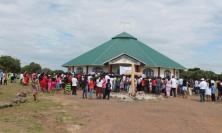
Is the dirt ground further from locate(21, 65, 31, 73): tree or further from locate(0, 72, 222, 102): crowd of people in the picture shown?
locate(21, 65, 31, 73): tree

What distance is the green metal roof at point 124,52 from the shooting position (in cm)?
5525

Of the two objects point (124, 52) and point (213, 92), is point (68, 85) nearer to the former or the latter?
point (213, 92)

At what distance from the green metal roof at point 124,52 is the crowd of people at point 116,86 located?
45.8ft

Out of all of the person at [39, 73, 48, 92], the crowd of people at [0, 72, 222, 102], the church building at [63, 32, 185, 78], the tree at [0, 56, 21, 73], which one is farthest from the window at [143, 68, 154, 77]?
the tree at [0, 56, 21, 73]

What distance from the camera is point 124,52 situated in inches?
2174

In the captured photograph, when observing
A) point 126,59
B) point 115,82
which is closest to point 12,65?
point 126,59

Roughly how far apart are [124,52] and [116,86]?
1645cm

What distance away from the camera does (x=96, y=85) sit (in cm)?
3117

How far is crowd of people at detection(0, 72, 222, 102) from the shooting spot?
30828 millimetres

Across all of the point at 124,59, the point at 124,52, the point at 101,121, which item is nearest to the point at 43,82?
the point at 124,59

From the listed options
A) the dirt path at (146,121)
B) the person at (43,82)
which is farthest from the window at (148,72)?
the dirt path at (146,121)

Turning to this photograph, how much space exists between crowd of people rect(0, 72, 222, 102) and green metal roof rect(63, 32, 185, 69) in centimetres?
1396

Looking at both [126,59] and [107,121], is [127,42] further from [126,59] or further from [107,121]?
[107,121]

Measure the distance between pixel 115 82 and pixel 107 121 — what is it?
21.9 metres
